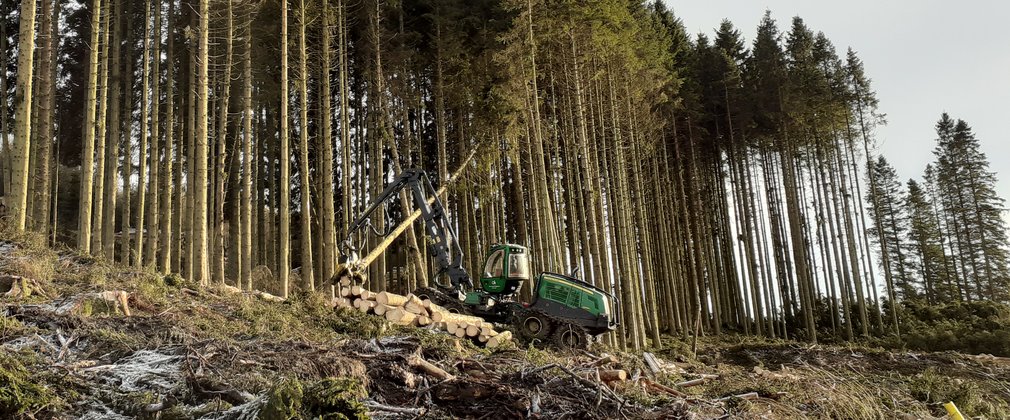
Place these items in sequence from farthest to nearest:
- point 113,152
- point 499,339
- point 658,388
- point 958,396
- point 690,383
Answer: point 113,152
point 499,339
point 958,396
point 690,383
point 658,388

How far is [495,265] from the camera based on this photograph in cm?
1134

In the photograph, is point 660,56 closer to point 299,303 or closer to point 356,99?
point 356,99

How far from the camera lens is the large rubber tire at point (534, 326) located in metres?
10.5

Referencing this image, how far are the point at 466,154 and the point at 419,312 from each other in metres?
8.21

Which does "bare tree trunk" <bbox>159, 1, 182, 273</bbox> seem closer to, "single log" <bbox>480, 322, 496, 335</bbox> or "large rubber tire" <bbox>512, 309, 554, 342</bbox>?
"single log" <bbox>480, 322, 496, 335</bbox>

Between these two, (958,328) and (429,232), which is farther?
(958,328)

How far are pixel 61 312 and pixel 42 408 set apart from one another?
2.62 metres

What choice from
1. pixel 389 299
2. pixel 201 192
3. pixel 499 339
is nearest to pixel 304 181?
pixel 201 192

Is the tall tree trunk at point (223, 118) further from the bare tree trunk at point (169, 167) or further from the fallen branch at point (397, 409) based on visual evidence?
the fallen branch at point (397, 409)

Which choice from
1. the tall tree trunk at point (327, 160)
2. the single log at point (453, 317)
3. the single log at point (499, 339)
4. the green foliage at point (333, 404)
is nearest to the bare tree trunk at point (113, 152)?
the tall tree trunk at point (327, 160)

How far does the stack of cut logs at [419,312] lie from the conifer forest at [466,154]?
0.11 metres

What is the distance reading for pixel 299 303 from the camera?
373 inches

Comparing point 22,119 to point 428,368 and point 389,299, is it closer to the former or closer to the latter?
point 389,299

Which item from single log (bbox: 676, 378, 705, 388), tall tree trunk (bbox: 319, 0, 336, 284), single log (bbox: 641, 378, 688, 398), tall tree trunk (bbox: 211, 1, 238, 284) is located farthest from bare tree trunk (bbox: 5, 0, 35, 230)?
single log (bbox: 676, 378, 705, 388)
